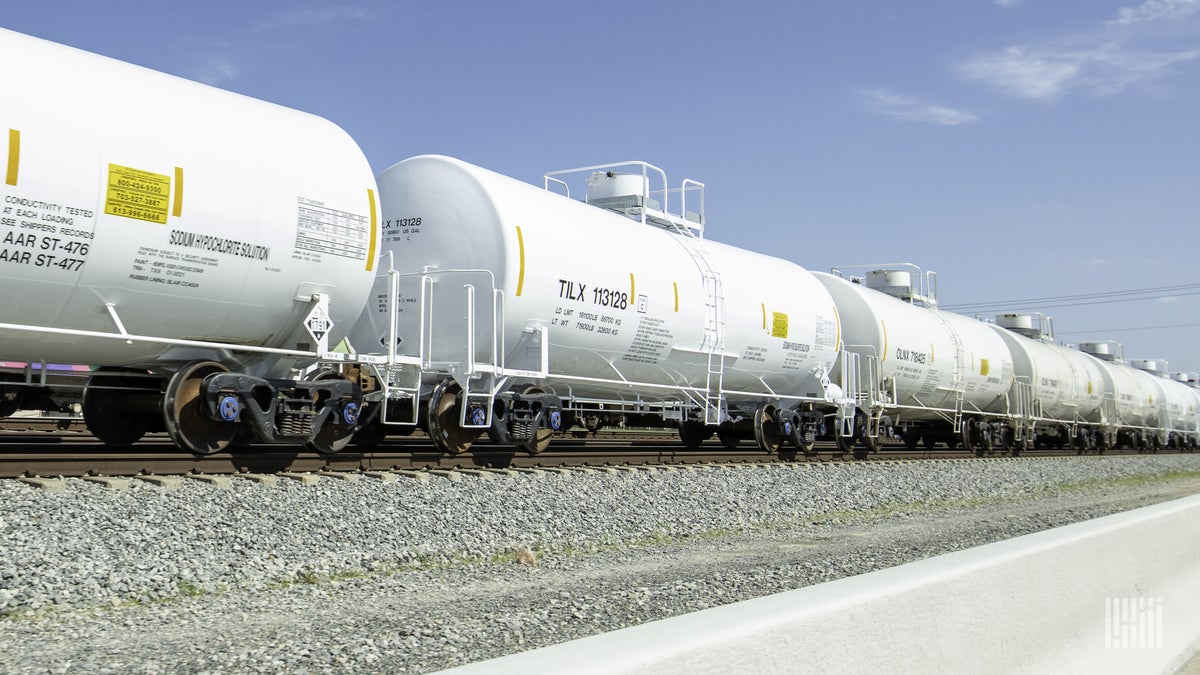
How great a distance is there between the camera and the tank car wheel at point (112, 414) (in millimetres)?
9242

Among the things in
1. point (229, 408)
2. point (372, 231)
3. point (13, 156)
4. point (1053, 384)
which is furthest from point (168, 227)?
point (1053, 384)

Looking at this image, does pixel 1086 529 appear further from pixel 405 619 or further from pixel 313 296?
pixel 313 296

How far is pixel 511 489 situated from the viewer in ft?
31.1

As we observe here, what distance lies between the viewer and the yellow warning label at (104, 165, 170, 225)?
24.4 feet

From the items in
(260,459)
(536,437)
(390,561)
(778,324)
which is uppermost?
(778,324)

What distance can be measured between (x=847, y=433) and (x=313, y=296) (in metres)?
11.4

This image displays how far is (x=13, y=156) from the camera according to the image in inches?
271

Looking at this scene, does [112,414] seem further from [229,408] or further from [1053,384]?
[1053,384]

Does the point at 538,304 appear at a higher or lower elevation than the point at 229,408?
higher

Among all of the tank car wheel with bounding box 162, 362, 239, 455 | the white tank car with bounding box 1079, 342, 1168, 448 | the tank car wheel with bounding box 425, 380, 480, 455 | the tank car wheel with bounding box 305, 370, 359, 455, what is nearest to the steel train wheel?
the tank car wheel with bounding box 425, 380, 480, 455

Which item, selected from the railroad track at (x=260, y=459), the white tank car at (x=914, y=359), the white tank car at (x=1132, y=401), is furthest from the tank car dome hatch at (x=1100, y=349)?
the railroad track at (x=260, y=459)

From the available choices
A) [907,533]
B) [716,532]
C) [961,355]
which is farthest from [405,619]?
[961,355]

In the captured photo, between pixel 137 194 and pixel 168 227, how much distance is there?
1.12 feet

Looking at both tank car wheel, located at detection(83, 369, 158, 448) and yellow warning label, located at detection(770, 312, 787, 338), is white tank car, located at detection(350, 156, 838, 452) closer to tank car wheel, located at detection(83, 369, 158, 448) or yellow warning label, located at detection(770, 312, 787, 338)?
yellow warning label, located at detection(770, 312, 787, 338)
